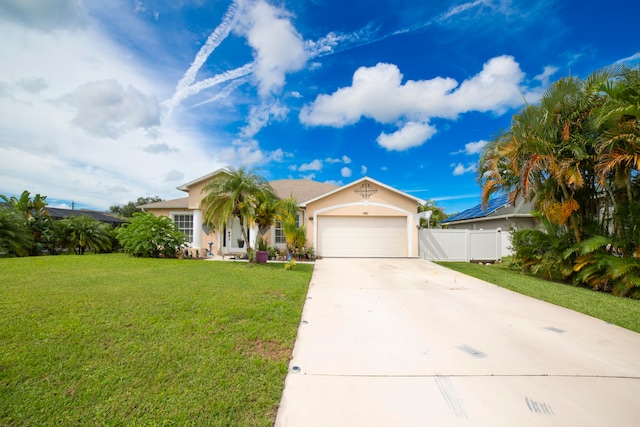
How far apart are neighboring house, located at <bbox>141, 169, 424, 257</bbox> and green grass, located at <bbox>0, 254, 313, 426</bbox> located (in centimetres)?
868

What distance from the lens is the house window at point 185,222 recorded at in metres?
16.4

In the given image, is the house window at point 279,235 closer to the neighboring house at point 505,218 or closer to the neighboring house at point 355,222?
the neighboring house at point 355,222

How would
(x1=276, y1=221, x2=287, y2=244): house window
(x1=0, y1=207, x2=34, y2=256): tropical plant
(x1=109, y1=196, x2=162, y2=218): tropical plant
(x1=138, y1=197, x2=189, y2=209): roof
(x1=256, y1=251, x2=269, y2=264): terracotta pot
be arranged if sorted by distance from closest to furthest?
(x1=256, y1=251, x2=269, y2=264): terracotta pot → (x1=0, y1=207, x2=34, y2=256): tropical plant → (x1=276, y1=221, x2=287, y2=244): house window → (x1=138, y1=197, x2=189, y2=209): roof → (x1=109, y1=196, x2=162, y2=218): tropical plant

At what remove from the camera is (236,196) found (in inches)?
435

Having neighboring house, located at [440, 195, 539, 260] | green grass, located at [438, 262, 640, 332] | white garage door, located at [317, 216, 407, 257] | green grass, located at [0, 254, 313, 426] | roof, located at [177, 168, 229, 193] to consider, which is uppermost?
roof, located at [177, 168, 229, 193]

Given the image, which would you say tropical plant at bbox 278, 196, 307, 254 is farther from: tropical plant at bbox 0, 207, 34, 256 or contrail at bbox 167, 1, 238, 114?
tropical plant at bbox 0, 207, 34, 256

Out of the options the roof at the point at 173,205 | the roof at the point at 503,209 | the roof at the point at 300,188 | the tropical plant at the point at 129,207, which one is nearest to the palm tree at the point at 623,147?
the roof at the point at 503,209

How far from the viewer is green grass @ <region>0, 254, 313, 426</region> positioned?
2512 millimetres

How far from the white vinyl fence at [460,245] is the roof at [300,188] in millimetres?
7870

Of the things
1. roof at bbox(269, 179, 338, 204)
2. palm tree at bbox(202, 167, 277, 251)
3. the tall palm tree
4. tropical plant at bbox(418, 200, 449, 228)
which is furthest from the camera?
tropical plant at bbox(418, 200, 449, 228)

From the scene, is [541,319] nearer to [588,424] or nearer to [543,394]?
[543,394]

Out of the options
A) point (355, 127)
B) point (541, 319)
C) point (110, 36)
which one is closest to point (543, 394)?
point (541, 319)

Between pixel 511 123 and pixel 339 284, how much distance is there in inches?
348

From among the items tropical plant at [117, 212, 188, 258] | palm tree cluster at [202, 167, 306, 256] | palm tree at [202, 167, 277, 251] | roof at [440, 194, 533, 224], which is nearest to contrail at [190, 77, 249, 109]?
palm tree cluster at [202, 167, 306, 256]
